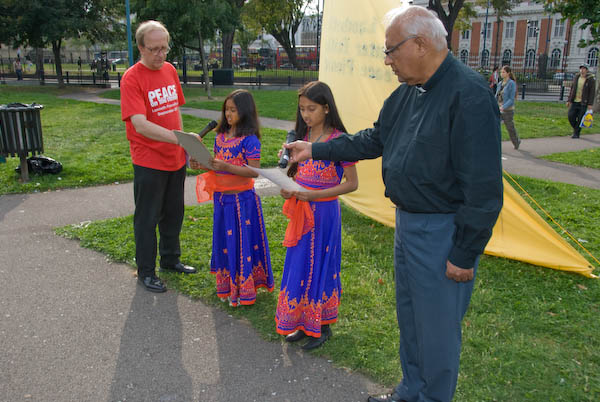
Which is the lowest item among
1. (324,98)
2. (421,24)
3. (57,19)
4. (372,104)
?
(372,104)

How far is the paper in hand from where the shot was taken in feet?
11.3

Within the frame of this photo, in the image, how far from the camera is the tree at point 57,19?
24.6 meters

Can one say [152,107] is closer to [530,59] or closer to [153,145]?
[153,145]

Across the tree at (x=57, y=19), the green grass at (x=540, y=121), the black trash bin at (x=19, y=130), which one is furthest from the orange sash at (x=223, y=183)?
the tree at (x=57, y=19)

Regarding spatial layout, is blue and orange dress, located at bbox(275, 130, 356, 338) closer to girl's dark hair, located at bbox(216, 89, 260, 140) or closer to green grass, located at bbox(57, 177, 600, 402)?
green grass, located at bbox(57, 177, 600, 402)

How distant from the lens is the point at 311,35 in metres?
96.9

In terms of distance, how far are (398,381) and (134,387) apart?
5.45 ft

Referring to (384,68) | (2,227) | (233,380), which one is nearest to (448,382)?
(233,380)

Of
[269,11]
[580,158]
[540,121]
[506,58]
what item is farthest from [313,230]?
[506,58]

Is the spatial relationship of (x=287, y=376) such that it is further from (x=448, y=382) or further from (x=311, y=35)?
(x=311, y=35)

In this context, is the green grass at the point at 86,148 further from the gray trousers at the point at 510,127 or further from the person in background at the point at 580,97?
the person in background at the point at 580,97

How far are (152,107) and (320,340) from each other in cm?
232

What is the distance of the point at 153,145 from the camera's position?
4305 mm

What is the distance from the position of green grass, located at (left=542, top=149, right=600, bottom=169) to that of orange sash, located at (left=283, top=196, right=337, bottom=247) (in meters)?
8.98
